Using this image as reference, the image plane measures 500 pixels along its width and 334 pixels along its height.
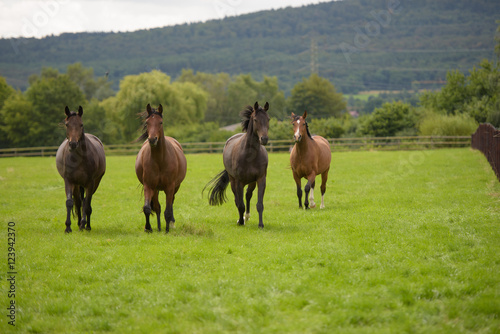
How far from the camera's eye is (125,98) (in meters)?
59.5

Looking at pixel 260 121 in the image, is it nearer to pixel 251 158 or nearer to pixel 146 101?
pixel 251 158

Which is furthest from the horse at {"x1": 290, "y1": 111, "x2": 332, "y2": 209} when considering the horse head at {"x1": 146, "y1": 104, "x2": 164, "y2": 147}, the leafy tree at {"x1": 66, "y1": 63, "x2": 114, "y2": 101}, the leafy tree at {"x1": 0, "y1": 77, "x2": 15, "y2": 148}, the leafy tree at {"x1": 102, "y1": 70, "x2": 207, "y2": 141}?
the leafy tree at {"x1": 66, "y1": 63, "x2": 114, "y2": 101}

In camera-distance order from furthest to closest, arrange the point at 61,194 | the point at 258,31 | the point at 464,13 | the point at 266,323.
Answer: the point at 258,31
the point at 464,13
the point at 61,194
the point at 266,323

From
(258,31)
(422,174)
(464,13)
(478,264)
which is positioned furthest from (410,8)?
(478,264)

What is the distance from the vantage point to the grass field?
185 inches

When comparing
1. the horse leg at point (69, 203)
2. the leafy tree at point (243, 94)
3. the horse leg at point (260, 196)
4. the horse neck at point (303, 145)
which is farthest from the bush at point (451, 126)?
the leafy tree at point (243, 94)

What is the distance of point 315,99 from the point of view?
74562 mm

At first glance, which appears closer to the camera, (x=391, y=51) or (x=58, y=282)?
(x=58, y=282)

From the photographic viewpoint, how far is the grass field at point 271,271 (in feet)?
15.4

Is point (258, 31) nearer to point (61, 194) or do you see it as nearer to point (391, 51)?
point (391, 51)

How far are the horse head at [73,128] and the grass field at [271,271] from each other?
6.34 feet

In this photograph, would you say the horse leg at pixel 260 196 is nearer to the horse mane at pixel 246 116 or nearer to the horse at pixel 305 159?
the horse mane at pixel 246 116

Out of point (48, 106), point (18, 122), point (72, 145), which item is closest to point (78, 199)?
point (72, 145)

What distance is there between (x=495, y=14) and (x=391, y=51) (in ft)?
123
